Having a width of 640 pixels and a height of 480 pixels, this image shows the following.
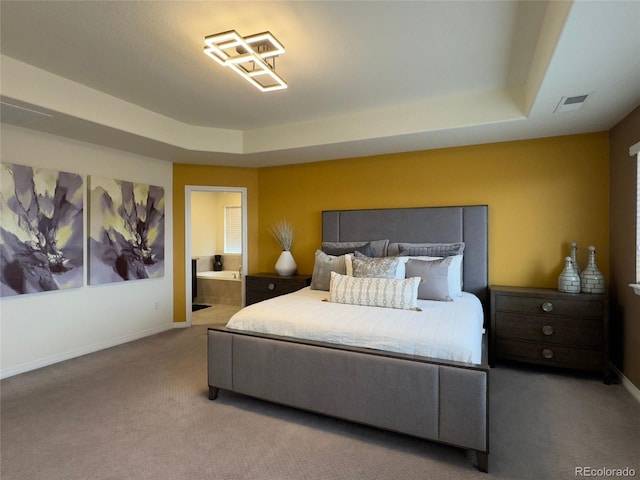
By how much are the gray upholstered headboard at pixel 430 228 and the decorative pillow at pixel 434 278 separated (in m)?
0.71

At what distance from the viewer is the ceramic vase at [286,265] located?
462 centimetres

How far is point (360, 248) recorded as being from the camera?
410 centimetres

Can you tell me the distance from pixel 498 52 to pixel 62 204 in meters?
4.12

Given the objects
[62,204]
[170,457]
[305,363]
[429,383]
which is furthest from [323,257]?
[62,204]

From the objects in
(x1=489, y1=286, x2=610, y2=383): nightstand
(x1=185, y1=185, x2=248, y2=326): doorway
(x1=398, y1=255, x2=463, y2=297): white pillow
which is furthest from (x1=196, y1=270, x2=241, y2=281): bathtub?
(x1=489, y1=286, x2=610, y2=383): nightstand

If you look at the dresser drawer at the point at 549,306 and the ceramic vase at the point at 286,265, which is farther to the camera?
the ceramic vase at the point at 286,265

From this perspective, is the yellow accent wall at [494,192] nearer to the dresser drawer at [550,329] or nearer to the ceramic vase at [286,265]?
the ceramic vase at [286,265]

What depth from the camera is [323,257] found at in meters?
3.86

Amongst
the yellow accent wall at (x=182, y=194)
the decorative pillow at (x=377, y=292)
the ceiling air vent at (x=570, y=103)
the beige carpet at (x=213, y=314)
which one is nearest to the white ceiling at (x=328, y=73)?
the ceiling air vent at (x=570, y=103)

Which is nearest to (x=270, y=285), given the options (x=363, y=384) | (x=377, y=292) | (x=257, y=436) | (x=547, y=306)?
(x=377, y=292)

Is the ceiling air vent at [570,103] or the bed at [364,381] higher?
the ceiling air vent at [570,103]

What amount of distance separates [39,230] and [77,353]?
1.35 metres

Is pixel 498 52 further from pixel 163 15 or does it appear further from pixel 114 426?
pixel 114 426

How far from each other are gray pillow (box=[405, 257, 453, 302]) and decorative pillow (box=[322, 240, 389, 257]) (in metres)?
0.82
